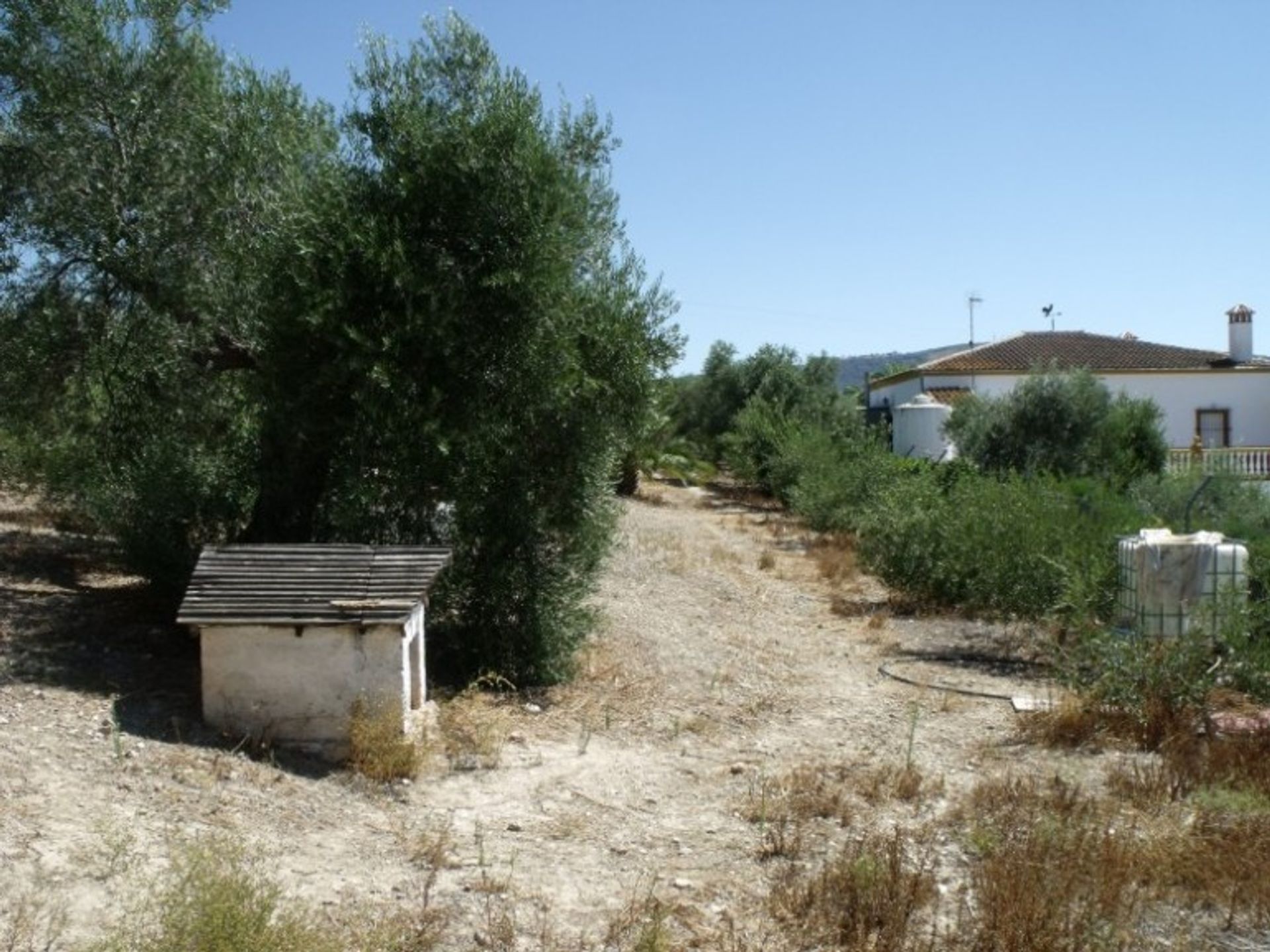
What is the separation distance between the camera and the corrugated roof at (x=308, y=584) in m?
8.25

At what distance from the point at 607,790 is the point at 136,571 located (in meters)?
5.45

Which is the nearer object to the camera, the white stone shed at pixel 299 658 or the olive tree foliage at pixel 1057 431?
the white stone shed at pixel 299 658

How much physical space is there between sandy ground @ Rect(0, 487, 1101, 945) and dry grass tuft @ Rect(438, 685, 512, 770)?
0.23 ft

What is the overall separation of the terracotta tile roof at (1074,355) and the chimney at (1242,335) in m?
A: 0.49

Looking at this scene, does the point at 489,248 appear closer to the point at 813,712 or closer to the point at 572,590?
the point at 572,590

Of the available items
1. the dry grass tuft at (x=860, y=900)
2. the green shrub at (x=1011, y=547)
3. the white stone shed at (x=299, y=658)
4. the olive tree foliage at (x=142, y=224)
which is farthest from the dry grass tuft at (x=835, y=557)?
the dry grass tuft at (x=860, y=900)

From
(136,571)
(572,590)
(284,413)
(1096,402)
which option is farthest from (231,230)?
(1096,402)

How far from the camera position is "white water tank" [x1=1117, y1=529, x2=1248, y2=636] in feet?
36.4

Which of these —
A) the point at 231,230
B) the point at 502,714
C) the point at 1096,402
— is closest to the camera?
the point at 502,714

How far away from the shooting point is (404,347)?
32.3 ft

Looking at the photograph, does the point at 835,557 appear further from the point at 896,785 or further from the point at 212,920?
the point at 212,920

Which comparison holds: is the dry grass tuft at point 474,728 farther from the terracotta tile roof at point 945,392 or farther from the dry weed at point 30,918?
the terracotta tile roof at point 945,392

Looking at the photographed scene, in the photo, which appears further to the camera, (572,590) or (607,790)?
(572,590)

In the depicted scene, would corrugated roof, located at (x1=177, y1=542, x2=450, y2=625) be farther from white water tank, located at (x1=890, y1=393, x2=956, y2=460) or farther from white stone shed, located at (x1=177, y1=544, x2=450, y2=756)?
white water tank, located at (x1=890, y1=393, x2=956, y2=460)
